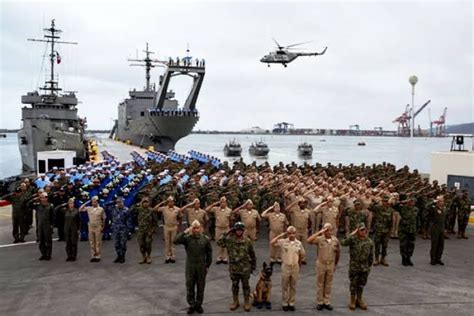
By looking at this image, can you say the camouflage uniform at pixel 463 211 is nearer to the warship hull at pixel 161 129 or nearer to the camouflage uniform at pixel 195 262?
the camouflage uniform at pixel 195 262

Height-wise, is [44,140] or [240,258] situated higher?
[44,140]

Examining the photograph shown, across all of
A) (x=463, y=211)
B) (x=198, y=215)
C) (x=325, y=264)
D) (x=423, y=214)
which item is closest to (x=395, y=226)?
(x=423, y=214)

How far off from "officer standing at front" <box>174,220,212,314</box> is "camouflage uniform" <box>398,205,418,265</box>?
4.91m

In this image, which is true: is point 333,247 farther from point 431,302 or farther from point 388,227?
point 388,227

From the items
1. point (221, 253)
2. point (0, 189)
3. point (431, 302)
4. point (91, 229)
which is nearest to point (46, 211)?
point (91, 229)

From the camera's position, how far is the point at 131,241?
12.0 m

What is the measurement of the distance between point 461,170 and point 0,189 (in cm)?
2144

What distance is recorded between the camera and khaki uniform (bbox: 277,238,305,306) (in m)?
7.18

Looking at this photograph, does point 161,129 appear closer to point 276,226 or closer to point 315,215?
point 315,215

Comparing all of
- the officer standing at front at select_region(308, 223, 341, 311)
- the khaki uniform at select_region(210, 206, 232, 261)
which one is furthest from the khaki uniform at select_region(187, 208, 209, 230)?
the officer standing at front at select_region(308, 223, 341, 311)

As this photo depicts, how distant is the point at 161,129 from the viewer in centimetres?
4866

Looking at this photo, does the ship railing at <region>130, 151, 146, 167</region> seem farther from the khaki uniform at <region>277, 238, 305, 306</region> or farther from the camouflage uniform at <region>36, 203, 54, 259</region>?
the khaki uniform at <region>277, 238, 305, 306</region>

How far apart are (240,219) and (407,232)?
3.65m

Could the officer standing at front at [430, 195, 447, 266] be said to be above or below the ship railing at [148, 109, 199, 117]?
below
